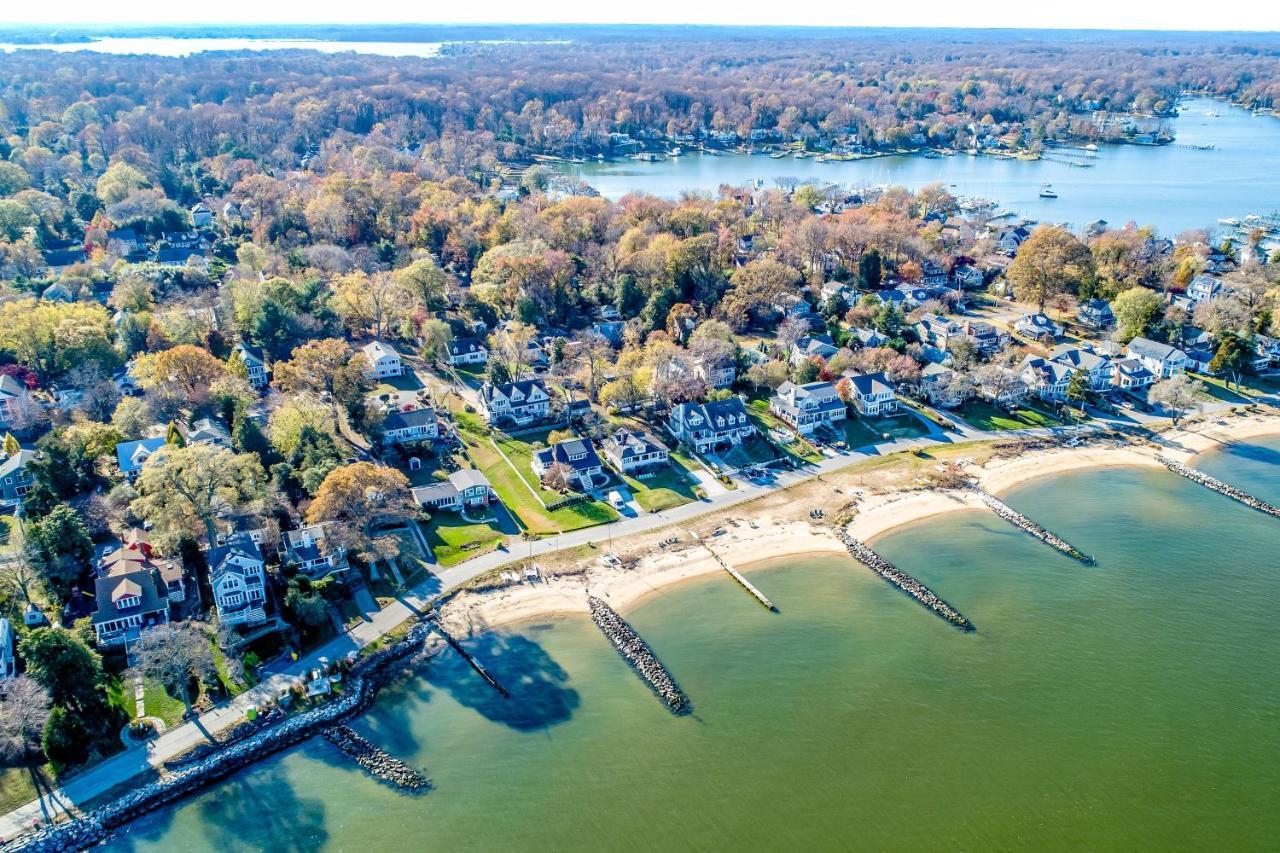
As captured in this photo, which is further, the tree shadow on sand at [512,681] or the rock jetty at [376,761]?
the tree shadow on sand at [512,681]

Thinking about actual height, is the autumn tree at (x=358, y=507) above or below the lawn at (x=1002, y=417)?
above

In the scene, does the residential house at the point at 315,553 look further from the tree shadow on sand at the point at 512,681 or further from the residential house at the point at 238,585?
the tree shadow on sand at the point at 512,681

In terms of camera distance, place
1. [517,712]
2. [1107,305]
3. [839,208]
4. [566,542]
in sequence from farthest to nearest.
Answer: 1. [839,208]
2. [1107,305]
3. [566,542]
4. [517,712]

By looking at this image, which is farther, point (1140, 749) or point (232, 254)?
point (232, 254)

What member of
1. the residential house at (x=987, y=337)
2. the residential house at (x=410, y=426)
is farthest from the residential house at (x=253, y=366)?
the residential house at (x=987, y=337)

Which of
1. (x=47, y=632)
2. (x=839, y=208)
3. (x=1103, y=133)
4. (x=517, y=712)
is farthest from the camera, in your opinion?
(x=1103, y=133)

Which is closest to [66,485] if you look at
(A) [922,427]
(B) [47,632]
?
(B) [47,632]

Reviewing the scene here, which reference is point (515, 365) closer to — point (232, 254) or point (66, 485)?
point (66, 485)
